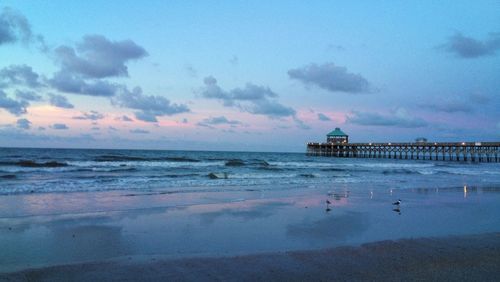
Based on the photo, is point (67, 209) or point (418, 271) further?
point (67, 209)

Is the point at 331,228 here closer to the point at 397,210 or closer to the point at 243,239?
the point at 243,239

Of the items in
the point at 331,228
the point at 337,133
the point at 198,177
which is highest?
the point at 337,133

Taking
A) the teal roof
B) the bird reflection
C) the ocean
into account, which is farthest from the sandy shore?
the teal roof

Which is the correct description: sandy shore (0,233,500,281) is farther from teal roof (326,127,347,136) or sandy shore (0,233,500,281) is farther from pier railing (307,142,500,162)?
teal roof (326,127,347,136)

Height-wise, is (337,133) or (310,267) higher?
(337,133)

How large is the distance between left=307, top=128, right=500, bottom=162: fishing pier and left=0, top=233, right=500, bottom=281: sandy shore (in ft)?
215

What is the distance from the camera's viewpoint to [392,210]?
12359mm

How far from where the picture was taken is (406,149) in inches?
3093

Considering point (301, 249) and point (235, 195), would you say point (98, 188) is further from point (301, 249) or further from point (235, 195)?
point (301, 249)

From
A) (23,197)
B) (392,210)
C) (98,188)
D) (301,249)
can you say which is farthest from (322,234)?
(98,188)

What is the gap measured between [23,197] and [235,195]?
25.8 feet

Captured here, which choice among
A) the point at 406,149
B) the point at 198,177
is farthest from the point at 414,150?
the point at 198,177

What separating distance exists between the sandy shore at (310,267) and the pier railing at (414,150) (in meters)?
65.6

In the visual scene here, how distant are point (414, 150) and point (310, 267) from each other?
77.7 metres
